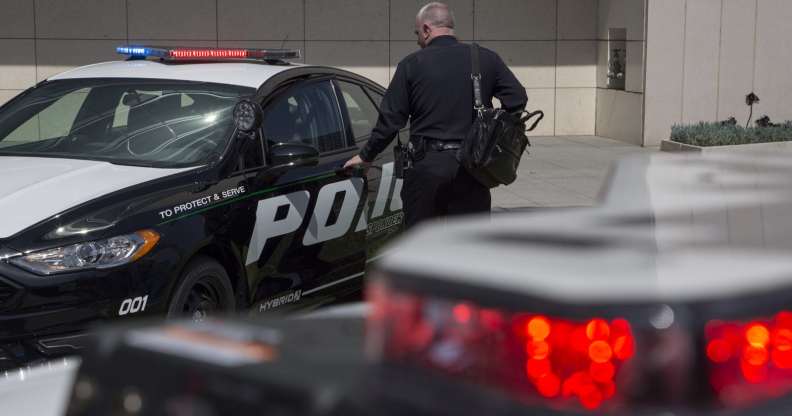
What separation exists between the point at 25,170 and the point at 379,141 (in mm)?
1754

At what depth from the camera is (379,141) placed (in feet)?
20.2

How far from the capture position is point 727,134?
48.1 feet

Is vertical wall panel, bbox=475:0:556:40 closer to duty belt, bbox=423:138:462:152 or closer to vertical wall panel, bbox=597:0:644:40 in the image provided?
vertical wall panel, bbox=597:0:644:40

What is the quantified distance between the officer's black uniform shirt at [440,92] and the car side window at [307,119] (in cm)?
48

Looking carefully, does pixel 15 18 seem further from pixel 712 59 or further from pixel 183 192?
pixel 183 192

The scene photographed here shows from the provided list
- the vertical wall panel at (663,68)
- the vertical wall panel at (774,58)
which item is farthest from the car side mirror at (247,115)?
the vertical wall panel at (774,58)

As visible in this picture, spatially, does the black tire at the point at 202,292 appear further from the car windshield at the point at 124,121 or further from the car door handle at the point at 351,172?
the car door handle at the point at 351,172

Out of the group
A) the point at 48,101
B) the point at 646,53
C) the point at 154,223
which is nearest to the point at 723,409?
the point at 154,223

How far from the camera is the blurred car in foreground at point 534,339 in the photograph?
1171mm

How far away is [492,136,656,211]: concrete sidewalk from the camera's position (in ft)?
39.3

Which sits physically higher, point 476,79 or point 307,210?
point 476,79

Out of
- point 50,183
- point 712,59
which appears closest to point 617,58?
point 712,59

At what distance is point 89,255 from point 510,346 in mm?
3893

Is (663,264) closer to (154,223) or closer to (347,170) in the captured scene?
(154,223)
